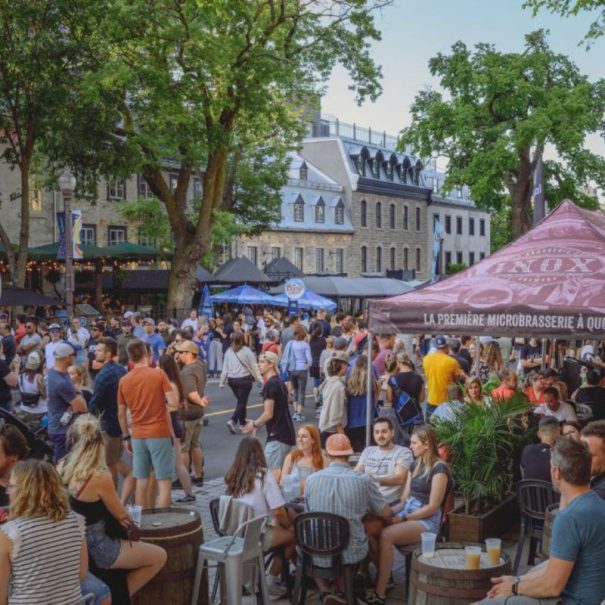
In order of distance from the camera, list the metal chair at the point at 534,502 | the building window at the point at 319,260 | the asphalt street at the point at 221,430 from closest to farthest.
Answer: the metal chair at the point at 534,502 → the asphalt street at the point at 221,430 → the building window at the point at 319,260

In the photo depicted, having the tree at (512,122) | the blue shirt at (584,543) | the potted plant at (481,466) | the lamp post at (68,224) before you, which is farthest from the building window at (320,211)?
the blue shirt at (584,543)

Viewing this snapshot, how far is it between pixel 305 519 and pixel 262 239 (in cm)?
4570

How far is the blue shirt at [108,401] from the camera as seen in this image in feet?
34.0

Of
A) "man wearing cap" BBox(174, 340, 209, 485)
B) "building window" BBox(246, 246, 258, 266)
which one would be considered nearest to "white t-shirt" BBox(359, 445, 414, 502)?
"man wearing cap" BBox(174, 340, 209, 485)

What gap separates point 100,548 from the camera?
6.11 metres

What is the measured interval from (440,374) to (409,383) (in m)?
0.69

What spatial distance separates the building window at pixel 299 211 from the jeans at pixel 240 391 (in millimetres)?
40463

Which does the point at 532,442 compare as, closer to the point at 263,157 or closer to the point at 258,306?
the point at 258,306

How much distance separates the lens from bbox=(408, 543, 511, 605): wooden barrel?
19.2ft

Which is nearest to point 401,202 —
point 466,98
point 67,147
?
point 466,98

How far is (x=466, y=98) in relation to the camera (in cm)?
4066

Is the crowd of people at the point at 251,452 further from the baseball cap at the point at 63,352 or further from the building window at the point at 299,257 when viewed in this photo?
the building window at the point at 299,257

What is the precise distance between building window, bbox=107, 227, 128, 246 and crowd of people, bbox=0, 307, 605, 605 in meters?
23.4

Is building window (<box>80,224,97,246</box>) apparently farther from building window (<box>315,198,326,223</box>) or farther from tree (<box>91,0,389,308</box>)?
building window (<box>315,198,326,223</box>)
